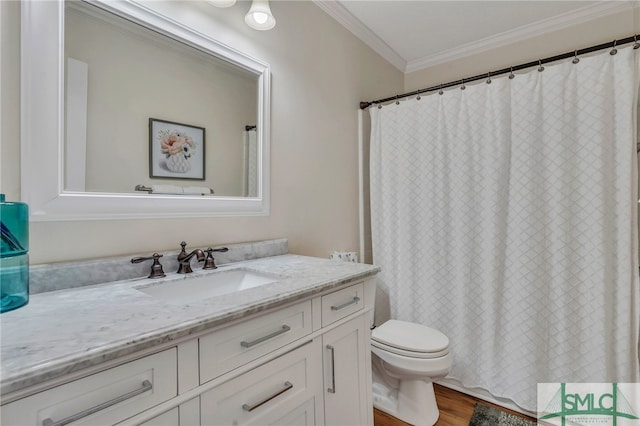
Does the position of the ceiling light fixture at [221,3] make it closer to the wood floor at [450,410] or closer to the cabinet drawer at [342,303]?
the cabinet drawer at [342,303]

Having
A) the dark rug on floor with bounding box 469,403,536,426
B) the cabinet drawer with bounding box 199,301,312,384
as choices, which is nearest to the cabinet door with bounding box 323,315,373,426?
the cabinet drawer with bounding box 199,301,312,384

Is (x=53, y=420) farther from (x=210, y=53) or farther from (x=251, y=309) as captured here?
(x=210, y=53)

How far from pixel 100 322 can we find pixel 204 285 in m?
0.53

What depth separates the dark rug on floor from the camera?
1.67 meters

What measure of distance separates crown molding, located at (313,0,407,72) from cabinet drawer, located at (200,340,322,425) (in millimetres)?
1996

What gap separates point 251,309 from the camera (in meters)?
0.81

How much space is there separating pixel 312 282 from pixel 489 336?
140cm

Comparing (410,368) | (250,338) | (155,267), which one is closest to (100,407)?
(250,338)

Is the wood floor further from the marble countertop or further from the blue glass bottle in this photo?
the blue glass bottle

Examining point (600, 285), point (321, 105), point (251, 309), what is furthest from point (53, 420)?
point (600, 285)

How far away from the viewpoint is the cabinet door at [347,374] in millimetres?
1099

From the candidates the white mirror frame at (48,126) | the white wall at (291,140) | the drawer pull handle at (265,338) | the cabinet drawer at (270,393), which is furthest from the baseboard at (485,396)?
the white mirror frame at (48,126)

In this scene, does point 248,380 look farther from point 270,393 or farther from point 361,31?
point 361,31

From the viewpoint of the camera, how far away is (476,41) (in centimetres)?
248
